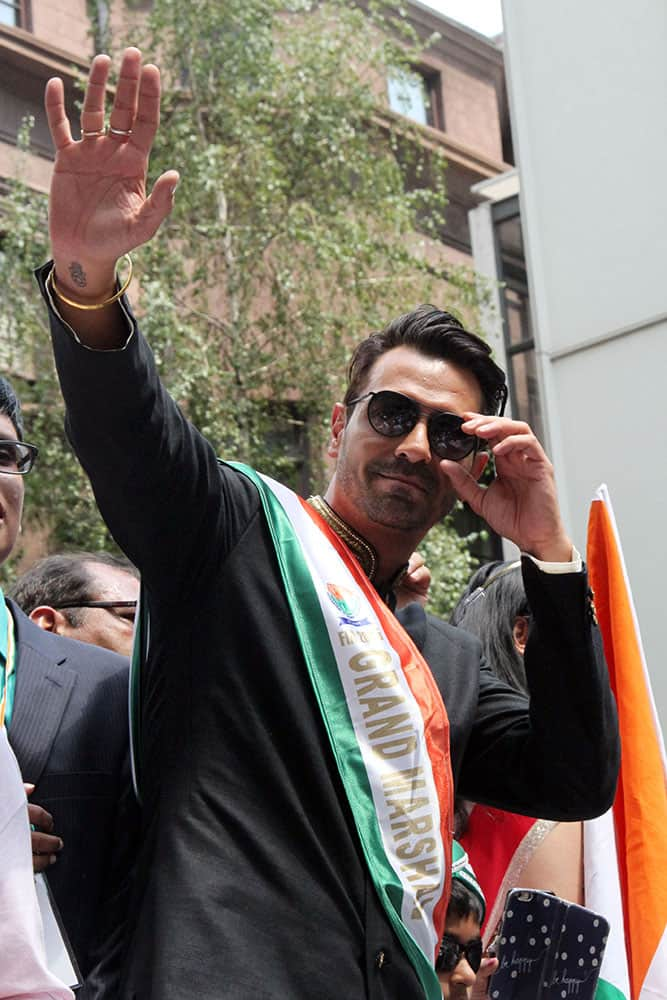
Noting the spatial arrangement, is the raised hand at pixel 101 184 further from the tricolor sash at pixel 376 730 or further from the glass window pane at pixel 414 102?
the glass window pane at pixel 414 102

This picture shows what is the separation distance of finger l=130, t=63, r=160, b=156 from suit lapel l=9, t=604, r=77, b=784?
3.21ft

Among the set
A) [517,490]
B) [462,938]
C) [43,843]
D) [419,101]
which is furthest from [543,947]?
[419,101]

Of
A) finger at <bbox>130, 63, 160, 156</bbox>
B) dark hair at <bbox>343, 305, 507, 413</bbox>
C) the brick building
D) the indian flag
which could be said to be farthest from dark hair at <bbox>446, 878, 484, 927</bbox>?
the brick building

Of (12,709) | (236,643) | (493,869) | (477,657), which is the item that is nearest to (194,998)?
(236,643)

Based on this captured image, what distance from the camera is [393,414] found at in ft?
8.91

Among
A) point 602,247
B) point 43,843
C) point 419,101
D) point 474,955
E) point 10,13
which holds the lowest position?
point 474,955

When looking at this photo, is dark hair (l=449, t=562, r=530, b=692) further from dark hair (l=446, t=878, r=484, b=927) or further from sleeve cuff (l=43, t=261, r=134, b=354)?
sleeve cuff (l=43, t=261, r=134, b=354)

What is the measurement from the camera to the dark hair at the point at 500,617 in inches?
155

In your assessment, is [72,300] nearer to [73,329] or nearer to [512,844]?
[73,329]

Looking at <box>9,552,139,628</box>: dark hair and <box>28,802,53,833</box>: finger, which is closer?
<box>28,802,53,833</box>: finger

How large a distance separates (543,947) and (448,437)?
1.25 meters

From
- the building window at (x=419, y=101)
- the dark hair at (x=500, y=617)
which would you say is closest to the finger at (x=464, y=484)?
the dark hair at (x=500, y=617)

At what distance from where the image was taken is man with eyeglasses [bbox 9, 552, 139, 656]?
3.85m

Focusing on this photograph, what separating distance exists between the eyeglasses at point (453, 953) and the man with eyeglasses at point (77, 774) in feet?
3.63
